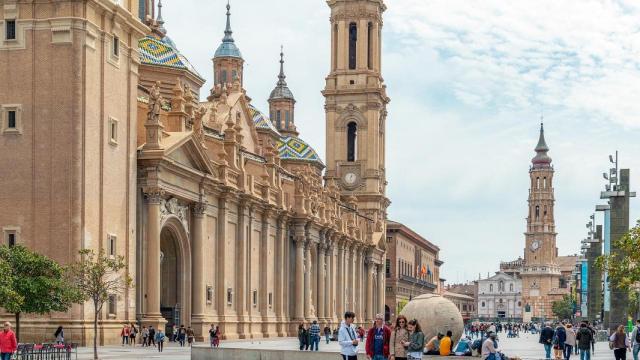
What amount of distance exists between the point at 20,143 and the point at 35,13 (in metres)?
4.75

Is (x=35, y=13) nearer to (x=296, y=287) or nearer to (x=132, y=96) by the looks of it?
(x=132, y=96)

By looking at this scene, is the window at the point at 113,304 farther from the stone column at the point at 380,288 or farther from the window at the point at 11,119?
the stone column at the point at 380,288

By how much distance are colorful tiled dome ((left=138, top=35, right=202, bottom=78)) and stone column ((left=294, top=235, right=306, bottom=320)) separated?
1461 cm

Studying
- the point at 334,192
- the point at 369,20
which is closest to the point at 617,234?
the point at 334,192

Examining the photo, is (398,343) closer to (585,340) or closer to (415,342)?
(415,342)

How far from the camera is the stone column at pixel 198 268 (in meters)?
56.5

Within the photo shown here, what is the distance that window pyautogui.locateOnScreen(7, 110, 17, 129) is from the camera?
4453 cm

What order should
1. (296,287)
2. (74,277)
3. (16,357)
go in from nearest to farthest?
(16,357)
(74,277)
(296,287)

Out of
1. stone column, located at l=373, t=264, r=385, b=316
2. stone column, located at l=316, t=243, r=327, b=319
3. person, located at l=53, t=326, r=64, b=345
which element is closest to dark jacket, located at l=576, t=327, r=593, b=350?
person, located at l=53, t=326, r=64, b=345

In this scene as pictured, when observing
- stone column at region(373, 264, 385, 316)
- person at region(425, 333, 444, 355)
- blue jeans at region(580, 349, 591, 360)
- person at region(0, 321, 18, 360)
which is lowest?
stone column at region(373, 264, 385, 316)

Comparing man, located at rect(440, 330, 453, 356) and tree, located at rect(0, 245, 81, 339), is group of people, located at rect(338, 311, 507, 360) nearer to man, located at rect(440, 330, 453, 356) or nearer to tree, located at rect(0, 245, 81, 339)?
man, located at rect(440, 330, 453, 356)

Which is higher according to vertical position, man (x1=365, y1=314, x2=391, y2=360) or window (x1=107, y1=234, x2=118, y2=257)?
window (x1=107, y1=234, x2=118, y2=257)

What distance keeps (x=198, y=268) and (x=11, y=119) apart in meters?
14.6

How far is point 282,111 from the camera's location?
376 ft
